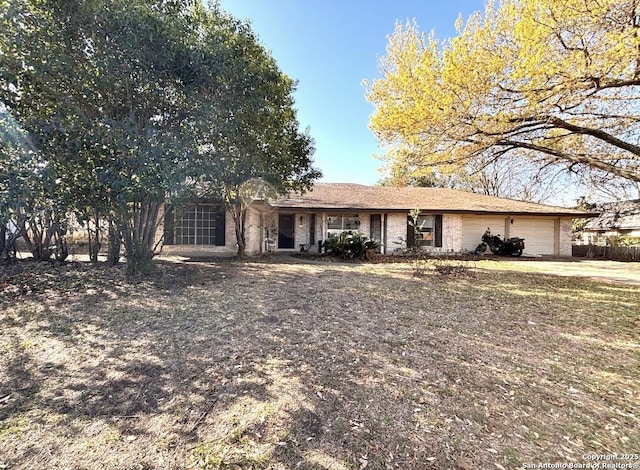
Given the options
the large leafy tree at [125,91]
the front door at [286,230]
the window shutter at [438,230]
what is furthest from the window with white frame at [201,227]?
the window shutter at [438,230]

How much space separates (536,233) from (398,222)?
773 centimetres

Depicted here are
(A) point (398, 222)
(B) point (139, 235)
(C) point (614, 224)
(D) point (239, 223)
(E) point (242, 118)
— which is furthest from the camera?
(C) point (614, 224)

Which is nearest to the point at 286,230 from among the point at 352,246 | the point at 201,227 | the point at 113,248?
the point at 201,227

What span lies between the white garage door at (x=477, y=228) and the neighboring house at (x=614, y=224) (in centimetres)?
748

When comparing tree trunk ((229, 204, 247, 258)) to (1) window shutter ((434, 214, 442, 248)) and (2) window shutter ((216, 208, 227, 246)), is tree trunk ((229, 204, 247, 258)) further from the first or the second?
(1) window shutter ((434, 214, 442, 248))

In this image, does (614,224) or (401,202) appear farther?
(614,224)

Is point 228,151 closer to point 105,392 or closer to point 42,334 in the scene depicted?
point 42,334

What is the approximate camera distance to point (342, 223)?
14.7m

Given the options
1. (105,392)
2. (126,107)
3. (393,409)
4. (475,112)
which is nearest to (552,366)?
(393,409)

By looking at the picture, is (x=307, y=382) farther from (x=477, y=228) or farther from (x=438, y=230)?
(x=477, y=228)

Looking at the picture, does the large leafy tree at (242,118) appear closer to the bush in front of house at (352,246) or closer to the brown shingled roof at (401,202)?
the bush in front of house at (352,246)

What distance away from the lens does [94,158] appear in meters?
4.92

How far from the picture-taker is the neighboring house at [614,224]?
18.1 metres

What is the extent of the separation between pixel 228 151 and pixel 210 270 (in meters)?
3.57
